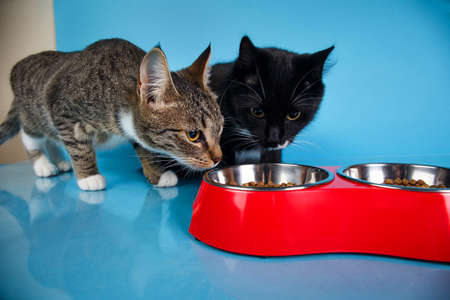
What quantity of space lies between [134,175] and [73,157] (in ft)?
1.29

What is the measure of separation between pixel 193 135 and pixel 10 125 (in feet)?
3.71

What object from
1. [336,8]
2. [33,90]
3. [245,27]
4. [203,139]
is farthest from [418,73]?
[33,90]

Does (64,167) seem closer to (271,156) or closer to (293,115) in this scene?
(271,156)

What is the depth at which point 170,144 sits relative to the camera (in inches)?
41.6

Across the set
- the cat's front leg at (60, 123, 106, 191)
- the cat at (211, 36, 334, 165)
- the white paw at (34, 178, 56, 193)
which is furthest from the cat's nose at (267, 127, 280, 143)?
the white paw at (34, 178, 56, 193)

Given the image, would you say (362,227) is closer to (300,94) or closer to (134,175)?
(300,94)

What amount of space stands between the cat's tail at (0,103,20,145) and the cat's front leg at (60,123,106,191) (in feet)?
1.82

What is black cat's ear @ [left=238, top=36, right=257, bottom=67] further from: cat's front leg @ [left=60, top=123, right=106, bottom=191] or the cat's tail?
the cat's tail

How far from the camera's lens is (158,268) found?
→ 2.16 ft

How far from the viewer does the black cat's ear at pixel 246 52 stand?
109 centimetres

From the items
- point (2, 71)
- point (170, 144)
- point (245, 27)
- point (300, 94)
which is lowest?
point (170, 144)

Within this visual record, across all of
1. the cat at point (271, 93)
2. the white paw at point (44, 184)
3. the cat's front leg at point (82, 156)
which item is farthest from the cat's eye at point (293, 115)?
the white paw at point (44, 184)

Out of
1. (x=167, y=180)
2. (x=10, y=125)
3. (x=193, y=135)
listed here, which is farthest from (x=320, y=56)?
(x=10, y=125)

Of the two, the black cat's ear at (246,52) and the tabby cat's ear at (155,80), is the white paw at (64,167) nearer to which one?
the tabby cat's ear at (155,80)
